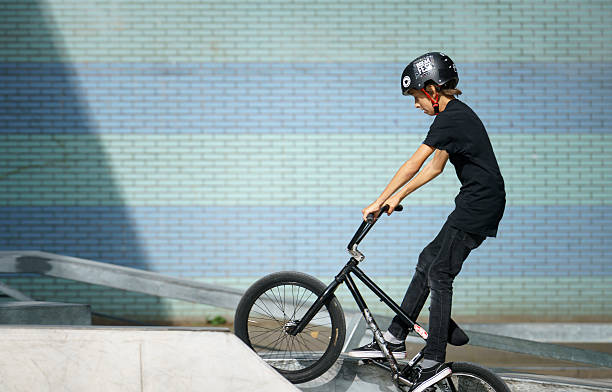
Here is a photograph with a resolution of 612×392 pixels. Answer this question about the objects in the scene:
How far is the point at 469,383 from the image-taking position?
327 cm

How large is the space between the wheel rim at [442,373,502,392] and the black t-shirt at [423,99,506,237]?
0.82 metres

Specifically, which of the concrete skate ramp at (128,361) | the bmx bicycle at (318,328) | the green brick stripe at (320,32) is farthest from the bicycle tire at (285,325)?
the green brick stripe at (320,32)

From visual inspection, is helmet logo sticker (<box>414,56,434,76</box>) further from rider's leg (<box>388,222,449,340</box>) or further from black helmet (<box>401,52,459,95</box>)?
rider's leg (<box>388,222,449,340</box>)

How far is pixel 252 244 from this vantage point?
8672 millimetres

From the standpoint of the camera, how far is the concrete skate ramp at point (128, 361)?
9.82 ft

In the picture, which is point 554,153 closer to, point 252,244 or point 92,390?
point 252,244

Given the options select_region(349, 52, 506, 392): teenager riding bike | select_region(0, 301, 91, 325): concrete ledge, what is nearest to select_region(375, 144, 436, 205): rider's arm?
select_region(349, 52, 506, 392): teenager riding bike

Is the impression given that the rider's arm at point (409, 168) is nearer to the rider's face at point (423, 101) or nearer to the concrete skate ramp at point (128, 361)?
the rider's face at point (423, 101)

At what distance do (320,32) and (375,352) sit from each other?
6352mm

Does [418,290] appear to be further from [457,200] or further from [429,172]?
[429,172]

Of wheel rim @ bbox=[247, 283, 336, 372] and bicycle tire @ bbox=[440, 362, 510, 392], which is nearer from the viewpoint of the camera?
bicycle tire @ bbox=[440, 362, 510, 392]

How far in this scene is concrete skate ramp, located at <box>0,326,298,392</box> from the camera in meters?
2.99

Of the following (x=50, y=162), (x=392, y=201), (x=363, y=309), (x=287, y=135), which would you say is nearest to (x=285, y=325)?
(x=363, y=309)

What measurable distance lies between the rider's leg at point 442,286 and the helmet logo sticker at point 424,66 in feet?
3.11
